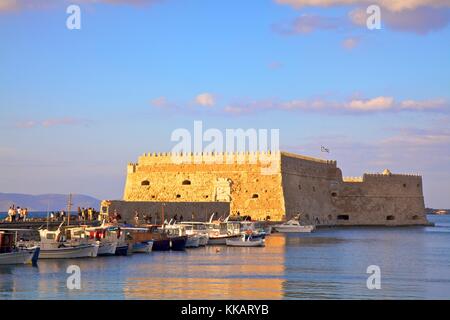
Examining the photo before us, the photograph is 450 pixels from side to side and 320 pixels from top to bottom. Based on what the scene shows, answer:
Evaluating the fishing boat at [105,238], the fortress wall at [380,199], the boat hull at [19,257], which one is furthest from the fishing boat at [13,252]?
the fortress wall at [380,199]

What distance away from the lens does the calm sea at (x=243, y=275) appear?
20.5 m

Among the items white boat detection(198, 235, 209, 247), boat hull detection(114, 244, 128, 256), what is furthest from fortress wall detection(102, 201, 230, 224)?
boat hull detection(114, 244, 128, 256)

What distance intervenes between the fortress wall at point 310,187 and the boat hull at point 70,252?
23.5 m

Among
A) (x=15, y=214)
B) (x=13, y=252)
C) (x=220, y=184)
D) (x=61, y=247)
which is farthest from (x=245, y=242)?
(x=13, y=252)

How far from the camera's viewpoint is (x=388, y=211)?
61594mm

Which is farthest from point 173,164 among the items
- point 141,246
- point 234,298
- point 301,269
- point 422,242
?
point 234,298

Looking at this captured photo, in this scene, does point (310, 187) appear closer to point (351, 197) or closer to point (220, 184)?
point (351, 197)

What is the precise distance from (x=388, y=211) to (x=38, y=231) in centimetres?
3632

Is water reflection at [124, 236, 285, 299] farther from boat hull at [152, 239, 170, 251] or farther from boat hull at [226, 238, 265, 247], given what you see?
boat hull at [226, 238, 265, 247]

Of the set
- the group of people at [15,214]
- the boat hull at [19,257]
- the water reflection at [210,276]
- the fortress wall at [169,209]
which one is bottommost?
the water reflection at [210,276]

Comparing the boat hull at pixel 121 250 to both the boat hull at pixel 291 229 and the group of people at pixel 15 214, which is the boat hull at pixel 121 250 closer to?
the group of people at pixel 15 214

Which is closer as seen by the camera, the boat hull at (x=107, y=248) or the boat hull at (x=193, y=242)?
the boat hull at (x=107, y=248)

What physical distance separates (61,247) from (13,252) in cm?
304
